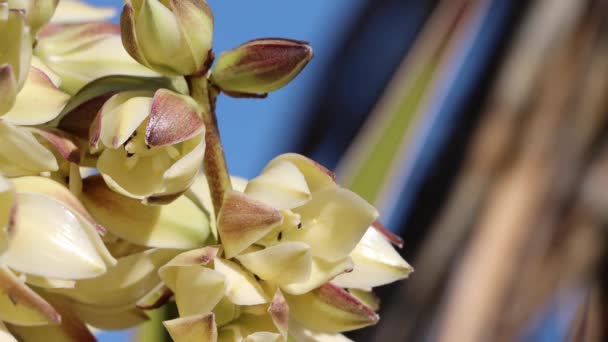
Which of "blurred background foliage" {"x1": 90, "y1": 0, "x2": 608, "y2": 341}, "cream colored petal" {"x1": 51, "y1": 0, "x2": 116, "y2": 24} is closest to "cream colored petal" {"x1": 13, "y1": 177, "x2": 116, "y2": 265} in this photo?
"cream colored petal" {"x1": 51, "y1": 0, "x2": 116, "y2": 24}

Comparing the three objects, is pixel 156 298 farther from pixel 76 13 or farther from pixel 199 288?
pixel 76 13

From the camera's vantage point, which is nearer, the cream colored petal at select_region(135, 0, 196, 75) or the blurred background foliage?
the cream colored petal at select_region(135, 0, 196, 75)

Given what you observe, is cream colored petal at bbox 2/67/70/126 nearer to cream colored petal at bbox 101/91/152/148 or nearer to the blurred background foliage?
cream colored petal at bbox 101/91/152/148

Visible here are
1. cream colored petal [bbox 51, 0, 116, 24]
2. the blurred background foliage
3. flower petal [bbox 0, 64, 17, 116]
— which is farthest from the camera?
the blurred background foliage

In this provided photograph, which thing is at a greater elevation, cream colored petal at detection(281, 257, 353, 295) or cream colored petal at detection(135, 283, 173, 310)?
cream colored petal at detection(281, 257, 353, 295)

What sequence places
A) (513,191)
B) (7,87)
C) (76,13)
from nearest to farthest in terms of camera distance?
(7,87) → (76,13) → (513,191)

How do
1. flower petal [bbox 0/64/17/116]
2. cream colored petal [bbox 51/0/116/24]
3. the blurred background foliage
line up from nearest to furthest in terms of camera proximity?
flower petal [bbox 0/64/17/116], cream colored petal [bbox 51/0/116/24], the blurred background foliage

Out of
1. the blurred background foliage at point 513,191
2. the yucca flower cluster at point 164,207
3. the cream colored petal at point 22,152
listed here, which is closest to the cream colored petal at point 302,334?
the yucca flower cluster at point 164,207

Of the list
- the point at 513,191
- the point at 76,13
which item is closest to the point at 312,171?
the point at 76,13
